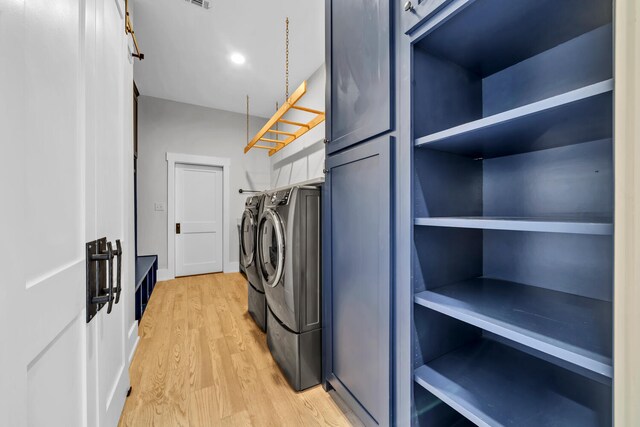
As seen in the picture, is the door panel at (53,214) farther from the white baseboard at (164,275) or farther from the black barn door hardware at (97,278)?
the white baseboard at (164,275)

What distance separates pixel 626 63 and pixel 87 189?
1.41m

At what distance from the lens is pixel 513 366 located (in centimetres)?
99

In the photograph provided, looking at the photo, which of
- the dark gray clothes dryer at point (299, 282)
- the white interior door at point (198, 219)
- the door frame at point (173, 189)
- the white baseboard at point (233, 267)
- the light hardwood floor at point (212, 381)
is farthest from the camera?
the white baseboard at point (233, 267)

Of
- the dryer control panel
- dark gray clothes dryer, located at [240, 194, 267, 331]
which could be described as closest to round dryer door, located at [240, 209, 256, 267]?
dark gray clothes dryer, located at [240, 194, 267, 331]

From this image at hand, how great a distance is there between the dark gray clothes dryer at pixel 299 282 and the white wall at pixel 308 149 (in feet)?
4.78

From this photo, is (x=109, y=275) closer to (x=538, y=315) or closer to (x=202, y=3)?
(x=538, y=315)

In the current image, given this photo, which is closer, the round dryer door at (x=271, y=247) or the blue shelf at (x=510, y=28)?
the blue shelf at (x=510, y=28)

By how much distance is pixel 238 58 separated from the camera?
2770mm

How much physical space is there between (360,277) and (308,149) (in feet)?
7.96

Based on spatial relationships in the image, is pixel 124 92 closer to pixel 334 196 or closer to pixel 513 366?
pixel 334 196

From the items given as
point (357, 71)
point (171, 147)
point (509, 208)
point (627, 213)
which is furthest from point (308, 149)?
point (627, 213)

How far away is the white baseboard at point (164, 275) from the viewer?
3797 millimetres

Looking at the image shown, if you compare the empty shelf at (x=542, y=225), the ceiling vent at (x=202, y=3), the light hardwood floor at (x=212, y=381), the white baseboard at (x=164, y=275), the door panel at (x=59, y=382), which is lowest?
the light hardwood floor at (x=212, y=381)

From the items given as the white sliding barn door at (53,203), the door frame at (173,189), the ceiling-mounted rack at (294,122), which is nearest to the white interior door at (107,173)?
the white sliding barn door at (53,203)
